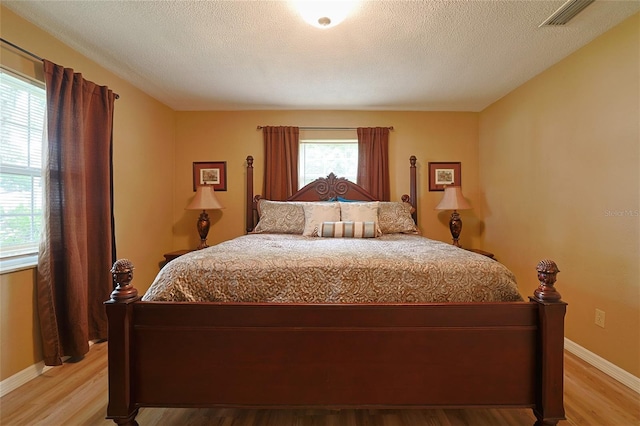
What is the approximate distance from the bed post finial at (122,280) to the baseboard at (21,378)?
1.24 meters

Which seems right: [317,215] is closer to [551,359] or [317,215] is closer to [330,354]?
[330,354]

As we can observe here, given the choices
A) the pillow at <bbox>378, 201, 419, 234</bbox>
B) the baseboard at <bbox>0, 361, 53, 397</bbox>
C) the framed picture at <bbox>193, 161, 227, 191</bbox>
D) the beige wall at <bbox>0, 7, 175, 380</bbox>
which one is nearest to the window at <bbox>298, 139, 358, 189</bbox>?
the pillow at <bbox>378, 201, 419, 234</bbox>

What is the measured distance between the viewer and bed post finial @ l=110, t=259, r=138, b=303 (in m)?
1.39

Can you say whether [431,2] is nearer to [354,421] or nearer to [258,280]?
[258,280]

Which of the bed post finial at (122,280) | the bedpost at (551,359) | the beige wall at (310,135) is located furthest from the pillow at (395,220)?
the bed post finial at (122,280)

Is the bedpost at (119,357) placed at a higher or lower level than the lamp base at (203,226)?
lower

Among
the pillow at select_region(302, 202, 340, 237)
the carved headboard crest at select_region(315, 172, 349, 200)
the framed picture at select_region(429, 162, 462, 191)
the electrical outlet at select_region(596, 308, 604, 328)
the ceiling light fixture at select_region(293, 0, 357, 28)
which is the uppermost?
the ceiling light fixture at select_region(293, 0, 357, 28)

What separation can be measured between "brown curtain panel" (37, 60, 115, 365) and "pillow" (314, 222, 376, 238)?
6.13ft

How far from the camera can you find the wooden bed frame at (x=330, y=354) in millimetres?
1388

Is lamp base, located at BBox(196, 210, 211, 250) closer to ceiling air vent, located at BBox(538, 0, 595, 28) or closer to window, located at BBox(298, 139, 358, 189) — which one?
window, located at BBox(298, 139, 358, 189)

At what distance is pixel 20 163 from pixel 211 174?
6.36 feet

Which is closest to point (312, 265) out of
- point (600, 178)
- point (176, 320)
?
point (176, 320)

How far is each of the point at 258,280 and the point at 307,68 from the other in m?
2.04

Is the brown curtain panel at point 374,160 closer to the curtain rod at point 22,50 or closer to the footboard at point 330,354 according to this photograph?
the footboard at point 330,354
